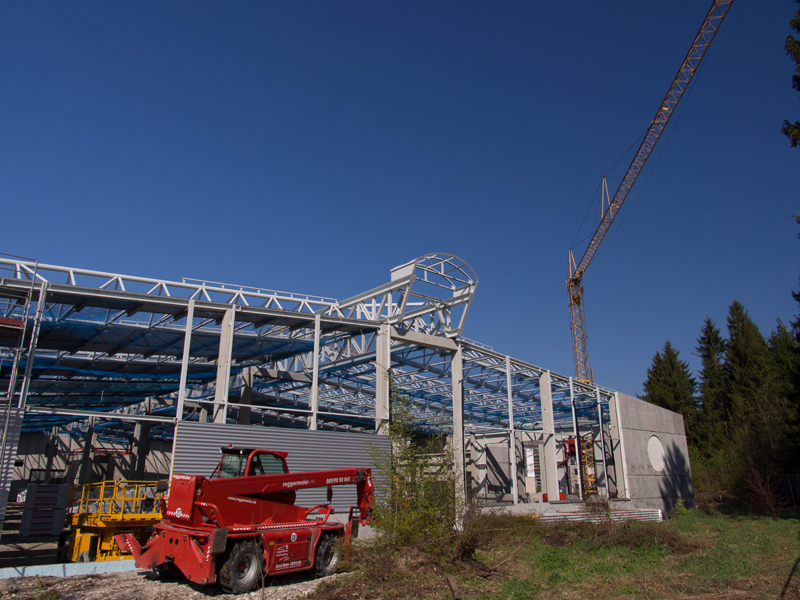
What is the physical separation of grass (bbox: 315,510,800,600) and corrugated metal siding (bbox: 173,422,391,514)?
5.63m

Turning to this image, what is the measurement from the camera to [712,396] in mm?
61188

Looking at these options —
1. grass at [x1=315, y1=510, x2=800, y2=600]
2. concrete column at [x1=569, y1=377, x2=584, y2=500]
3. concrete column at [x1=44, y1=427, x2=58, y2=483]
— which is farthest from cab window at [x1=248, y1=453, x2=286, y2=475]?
concrete column at [x1=44, y1=427, x2=58, y2=483]

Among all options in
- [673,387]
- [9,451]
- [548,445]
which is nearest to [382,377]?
[548,445]

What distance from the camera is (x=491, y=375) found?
109ft

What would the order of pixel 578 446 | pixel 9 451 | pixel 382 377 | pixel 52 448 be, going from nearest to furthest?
pixel 9 451
pixel 382 377
pixel 578 446
pixel 52 448

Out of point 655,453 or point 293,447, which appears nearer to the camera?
point 293,447

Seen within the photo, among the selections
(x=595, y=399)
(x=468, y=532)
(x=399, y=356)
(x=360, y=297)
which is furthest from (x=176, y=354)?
(x=595, y=399)

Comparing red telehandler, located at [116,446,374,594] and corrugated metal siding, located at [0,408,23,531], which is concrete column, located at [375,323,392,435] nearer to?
red telehandler, located at [116,446,374,594]

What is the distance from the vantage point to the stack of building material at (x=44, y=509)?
22062 mm

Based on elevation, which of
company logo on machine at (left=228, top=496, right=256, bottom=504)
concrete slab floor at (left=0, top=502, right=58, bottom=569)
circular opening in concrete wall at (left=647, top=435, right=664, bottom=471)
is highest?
circular opening in concrete wall at (left=647, top=435, right=664, bottom=471)

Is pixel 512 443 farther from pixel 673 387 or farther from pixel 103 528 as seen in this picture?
pixel 673 387

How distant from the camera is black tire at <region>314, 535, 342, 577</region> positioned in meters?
13.5

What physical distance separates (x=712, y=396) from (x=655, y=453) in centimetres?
2734

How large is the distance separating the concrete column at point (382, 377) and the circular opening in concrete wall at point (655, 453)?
24.8 metres
